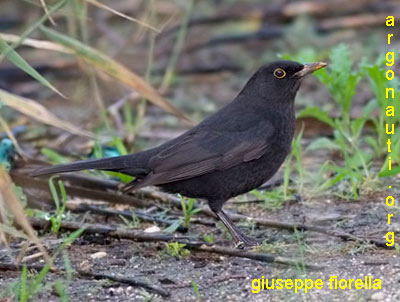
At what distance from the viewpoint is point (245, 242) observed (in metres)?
4.48

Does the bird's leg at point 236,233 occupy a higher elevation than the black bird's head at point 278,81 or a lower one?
lower

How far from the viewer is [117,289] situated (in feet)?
12.8

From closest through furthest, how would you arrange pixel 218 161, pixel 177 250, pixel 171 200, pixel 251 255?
pixel 251 255 < pixel 177 250 < pixel 218 161 < pixel 171 200

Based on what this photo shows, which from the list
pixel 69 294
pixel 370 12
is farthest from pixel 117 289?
pixel 370 12

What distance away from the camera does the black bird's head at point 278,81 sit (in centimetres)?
498

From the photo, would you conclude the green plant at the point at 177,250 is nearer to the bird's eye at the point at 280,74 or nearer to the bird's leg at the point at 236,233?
the bird's leg at the point at 236,233

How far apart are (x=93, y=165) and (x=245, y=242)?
958 mm

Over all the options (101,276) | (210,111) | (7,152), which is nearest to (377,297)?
(101,276)

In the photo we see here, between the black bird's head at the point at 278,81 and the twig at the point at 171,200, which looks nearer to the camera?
the twig at the point at 171,200

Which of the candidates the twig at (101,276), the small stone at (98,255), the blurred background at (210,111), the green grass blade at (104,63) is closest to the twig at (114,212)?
Result: the blurred background at (210,111)

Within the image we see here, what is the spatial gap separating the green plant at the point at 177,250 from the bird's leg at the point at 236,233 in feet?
1.00

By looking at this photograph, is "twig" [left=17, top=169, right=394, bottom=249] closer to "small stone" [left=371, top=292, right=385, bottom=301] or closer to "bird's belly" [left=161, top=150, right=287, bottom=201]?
"bird's belly" [left=161, top=150, right=287, bottom=201]

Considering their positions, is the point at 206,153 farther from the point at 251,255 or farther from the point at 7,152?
the point at 7,152

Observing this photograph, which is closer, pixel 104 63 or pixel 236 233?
pixel 236 233
